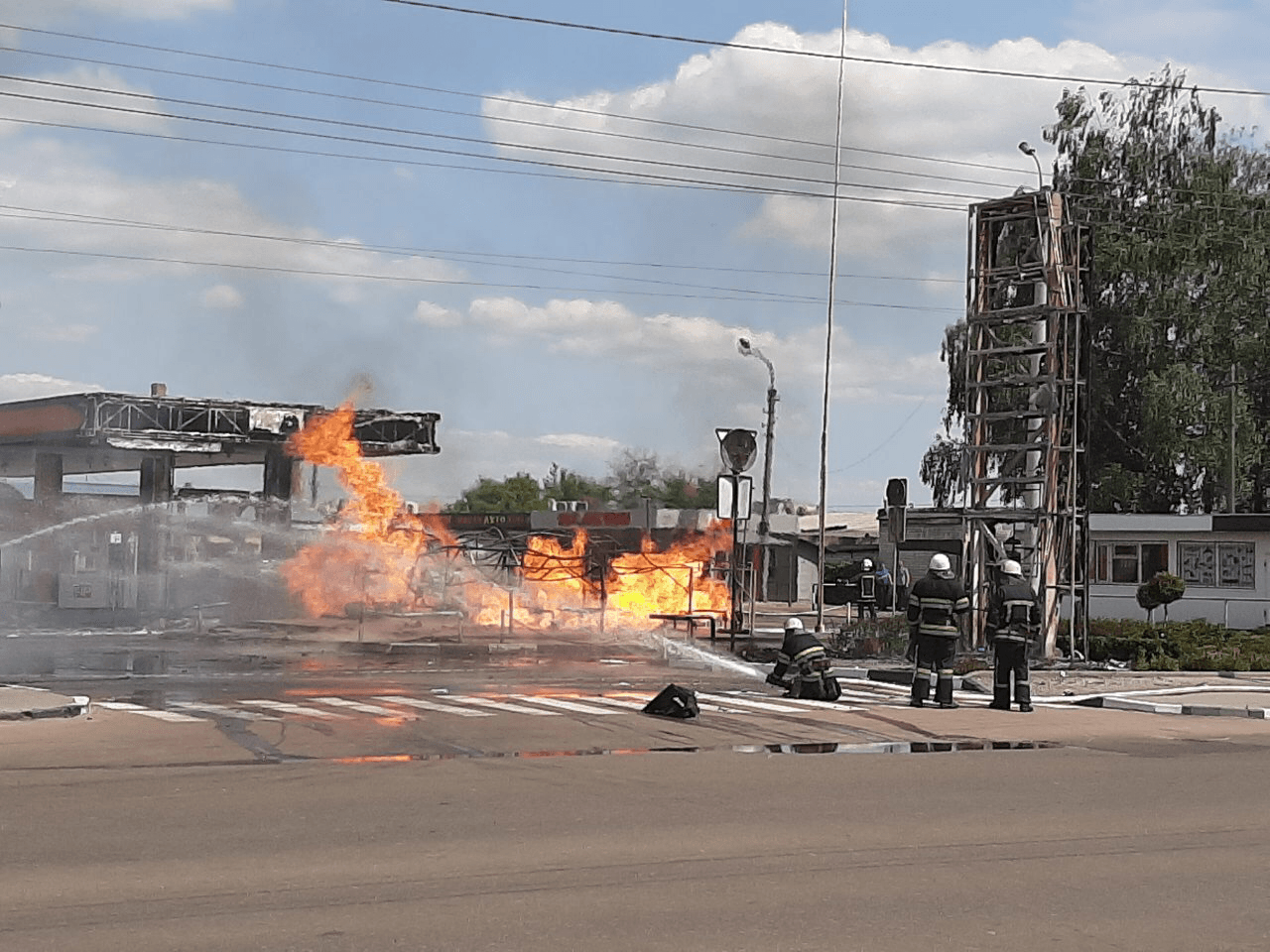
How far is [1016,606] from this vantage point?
1742cm

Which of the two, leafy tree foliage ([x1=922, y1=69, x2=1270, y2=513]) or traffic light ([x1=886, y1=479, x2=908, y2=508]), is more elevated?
leafy tree foliage ([x1=922, y1=69, x2=1270, y2=513])

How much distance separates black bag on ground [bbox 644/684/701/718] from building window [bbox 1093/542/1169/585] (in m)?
28.8

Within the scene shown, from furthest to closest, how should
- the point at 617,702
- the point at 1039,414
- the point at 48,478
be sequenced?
the point at 48,478
the point at 1039,414
the point at 617,702

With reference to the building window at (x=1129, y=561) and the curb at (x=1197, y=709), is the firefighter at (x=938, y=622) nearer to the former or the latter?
the curb at (x=1197, y=709)

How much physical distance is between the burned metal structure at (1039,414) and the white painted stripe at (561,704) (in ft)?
29.3

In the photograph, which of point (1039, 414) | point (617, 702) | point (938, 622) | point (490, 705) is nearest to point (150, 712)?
point (490, 705)

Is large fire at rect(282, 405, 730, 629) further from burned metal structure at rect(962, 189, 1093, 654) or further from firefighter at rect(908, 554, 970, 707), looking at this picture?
firefighter at rect(908, 554, 970, 707)

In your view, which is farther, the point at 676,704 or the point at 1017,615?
the point at 1017,615

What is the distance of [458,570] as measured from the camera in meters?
37.0

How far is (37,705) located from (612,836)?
9.28 m

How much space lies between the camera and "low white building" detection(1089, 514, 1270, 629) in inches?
1576

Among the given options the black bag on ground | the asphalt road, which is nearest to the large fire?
the black bag on ground

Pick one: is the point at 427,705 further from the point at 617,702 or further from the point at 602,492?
the point at 602,492

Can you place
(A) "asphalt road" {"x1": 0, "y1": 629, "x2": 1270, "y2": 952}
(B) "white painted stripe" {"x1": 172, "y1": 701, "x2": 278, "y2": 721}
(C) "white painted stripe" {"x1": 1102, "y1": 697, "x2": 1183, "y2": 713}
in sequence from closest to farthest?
(A) "asphalt road" {"x1": 0, "y1": 629, "x2": 1270, "y2": 952} < (B) "white painted stripe" {"x1": 172, "y1": 701, "x2": 278, "y2": 721} < (C) "white painted stripe" {"x1": 1102, "y1": 697, "x2": 1183, "y2": 713}
